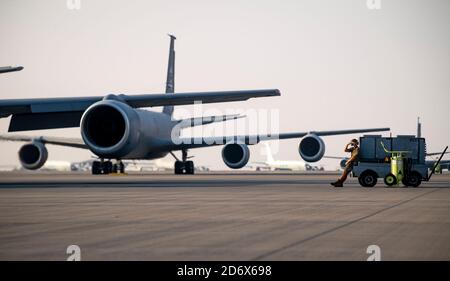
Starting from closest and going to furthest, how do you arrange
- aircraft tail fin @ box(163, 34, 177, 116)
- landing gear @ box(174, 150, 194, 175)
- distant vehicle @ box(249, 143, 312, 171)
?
landing gear @ box(174, 150, 194, 175) → aircraft tail fin @ box(163, 34, 177, 116) → distant vehicle @ box(249, 143, 312, 171)

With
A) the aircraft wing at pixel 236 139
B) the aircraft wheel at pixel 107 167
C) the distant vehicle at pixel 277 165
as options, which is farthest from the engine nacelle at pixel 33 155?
the distant vehicle at pixel 277 165

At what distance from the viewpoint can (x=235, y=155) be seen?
135 feet

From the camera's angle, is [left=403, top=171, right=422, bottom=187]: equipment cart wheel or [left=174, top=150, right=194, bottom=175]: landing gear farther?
[left=174, top=150, right=194, bottom=175]: landing gear

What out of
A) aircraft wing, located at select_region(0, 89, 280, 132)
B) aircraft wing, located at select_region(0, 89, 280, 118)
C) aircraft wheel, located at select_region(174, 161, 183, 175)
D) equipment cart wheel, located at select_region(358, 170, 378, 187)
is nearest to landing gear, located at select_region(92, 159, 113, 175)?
aircraft wheel, located at select_region(174, 161, 183, 175)

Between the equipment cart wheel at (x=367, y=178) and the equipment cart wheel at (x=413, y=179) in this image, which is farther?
the equipment cart wheel at (x=367, y=178)

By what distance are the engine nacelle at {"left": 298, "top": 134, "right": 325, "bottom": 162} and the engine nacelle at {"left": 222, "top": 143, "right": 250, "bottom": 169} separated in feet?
11.8

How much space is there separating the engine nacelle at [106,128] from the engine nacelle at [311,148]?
15.3 metres

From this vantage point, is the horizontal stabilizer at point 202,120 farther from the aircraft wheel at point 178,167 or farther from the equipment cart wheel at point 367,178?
the equipment cart wheel at point 367,178

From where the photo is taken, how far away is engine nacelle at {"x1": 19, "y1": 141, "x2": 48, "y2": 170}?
1582 inches

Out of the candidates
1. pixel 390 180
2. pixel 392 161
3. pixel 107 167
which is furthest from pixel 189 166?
pixel 390 180

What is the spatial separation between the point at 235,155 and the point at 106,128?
54.3ft

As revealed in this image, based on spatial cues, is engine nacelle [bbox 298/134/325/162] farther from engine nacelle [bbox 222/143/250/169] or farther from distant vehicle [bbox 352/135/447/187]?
distant vehicle [bbox 352/135/447/187]

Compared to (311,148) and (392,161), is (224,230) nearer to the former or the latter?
(392,161)

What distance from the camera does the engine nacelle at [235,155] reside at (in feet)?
133
